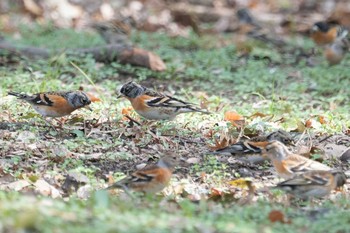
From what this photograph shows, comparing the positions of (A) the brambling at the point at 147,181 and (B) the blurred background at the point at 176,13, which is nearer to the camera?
(A) the brambling at the point at 147,181

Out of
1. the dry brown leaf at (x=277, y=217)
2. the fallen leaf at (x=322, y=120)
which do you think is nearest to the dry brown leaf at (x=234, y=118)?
the fallen leaf at (x=322, y=120)

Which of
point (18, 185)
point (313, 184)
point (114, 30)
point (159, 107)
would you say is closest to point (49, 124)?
point (159, 107)

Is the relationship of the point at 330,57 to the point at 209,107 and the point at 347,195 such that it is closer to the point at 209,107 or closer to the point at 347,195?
the point at 209,107

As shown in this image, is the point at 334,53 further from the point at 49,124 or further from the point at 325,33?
the point at 49,124

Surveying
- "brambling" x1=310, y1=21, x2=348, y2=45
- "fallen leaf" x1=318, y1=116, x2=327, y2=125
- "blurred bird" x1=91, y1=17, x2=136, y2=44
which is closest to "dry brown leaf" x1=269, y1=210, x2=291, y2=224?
"fallen leaf" x1=318, y1=116, x2=327, y2=125

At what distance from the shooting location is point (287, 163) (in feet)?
22.5

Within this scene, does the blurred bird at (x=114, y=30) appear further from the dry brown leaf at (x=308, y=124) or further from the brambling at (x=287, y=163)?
the brambling at (x=287, y=163)

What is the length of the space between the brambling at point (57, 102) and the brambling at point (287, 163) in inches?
91.2

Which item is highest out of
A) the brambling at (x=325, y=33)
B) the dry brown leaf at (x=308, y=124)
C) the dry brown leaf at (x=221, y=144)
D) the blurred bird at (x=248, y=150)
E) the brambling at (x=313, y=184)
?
the brambling at (x=313, y=184)

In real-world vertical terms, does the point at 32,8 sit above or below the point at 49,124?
below

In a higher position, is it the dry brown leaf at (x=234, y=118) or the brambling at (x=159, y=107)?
the brambling at (x=159, y=107)

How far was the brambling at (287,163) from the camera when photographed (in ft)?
22.4

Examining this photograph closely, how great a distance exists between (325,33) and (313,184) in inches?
334

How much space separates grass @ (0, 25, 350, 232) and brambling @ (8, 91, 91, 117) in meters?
0.19
